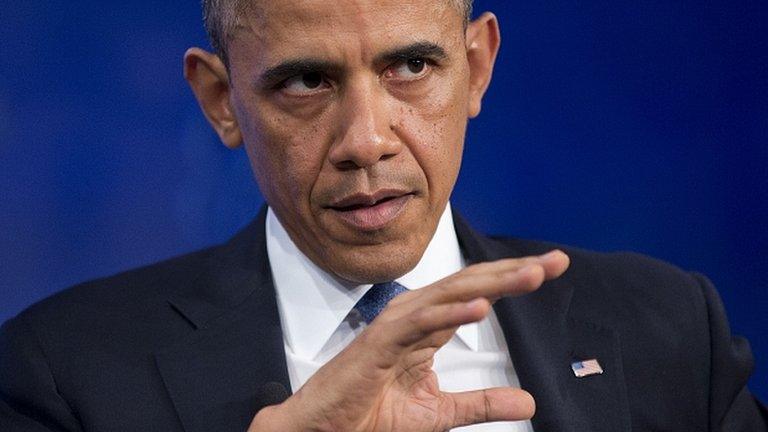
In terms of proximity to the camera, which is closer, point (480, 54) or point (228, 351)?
point (228, 351)

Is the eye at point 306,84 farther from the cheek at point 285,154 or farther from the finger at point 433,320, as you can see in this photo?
the finger at point 433,320

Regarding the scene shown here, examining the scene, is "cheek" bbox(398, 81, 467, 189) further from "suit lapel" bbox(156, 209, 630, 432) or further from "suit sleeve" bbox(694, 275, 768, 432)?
"suit sleeve" bbox(694, 275, 768, 432)

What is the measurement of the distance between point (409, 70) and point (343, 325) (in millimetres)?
422

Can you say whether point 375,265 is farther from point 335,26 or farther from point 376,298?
point 335,26

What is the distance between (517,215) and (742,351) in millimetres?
555

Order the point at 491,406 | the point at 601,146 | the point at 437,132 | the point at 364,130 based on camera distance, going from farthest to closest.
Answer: the point at 601,146 → the point at 437,132 → the point at 364,130 → the point at 491,406

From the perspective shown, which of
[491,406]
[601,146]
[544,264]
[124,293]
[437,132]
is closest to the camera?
[544,264]

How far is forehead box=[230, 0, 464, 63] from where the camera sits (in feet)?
6.06

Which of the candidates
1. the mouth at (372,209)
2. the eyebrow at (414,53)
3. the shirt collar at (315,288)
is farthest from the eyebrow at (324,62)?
the shirt collar at (315,288)

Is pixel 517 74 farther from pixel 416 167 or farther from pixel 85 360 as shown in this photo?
pixel 85 360

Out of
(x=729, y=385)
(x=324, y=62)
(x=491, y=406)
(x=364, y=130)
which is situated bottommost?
(x=729, y=385)

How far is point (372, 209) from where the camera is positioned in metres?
1.87

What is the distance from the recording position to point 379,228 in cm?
188

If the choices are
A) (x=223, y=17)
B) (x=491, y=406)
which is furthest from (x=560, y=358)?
A: (x=223, y=17)
